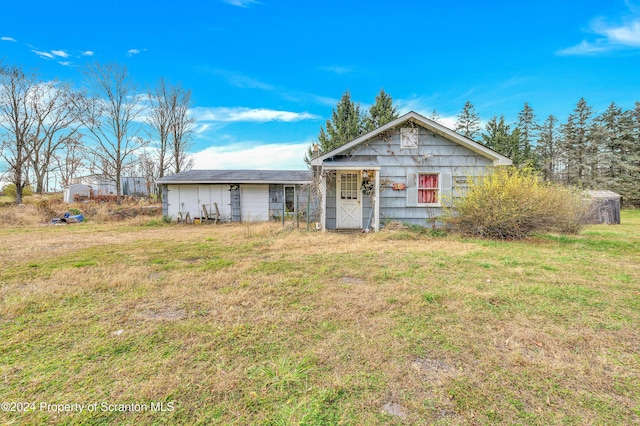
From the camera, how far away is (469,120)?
106ft

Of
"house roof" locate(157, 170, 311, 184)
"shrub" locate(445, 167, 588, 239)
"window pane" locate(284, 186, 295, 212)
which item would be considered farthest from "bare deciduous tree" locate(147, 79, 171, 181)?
"shrub" locate(445, 167, 588, 239)

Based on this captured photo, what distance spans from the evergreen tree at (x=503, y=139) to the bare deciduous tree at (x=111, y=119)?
32.6 meters

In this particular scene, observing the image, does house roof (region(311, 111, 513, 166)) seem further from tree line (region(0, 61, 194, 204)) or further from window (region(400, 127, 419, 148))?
tree line (region(0, 61, 194, 204))

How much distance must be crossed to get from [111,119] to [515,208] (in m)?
27.0

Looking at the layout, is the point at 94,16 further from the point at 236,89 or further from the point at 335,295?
the point at 335,295

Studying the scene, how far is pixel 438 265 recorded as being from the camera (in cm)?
548

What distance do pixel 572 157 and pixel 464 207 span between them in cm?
→ 3090

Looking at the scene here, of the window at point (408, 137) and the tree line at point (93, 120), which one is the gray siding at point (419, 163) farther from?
the tree line at point (93, 120)

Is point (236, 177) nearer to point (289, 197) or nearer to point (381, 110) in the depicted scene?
point (289, 197)

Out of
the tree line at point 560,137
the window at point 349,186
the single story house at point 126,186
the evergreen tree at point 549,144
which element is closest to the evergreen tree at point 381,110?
the tree line at point 560,137

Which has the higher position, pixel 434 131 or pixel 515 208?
pixel 434 131

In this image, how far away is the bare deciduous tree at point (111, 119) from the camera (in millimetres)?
21391

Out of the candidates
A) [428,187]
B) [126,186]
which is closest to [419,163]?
[428,187]

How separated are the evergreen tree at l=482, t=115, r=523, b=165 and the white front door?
22670mm
